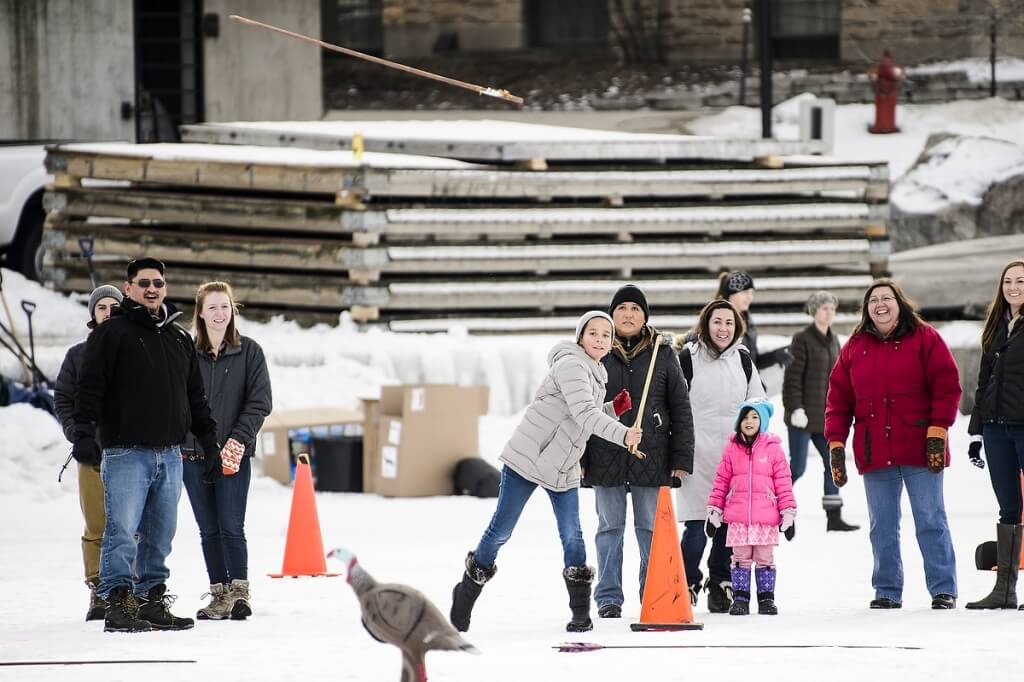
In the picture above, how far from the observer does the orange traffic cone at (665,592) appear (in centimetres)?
852

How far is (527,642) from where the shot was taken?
814 centimetres

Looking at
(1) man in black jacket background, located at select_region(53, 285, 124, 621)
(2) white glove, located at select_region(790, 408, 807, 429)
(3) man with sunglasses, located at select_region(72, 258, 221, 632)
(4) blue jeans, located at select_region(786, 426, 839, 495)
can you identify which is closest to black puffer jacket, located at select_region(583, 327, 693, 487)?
(3) man with sunglasses, located at select_region(72, 258, 221, 632)

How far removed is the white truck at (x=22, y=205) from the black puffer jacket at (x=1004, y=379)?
12649 millimetres

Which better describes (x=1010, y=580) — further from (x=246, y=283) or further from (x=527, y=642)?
(x=246, y=283)

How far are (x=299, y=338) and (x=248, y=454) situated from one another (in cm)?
829

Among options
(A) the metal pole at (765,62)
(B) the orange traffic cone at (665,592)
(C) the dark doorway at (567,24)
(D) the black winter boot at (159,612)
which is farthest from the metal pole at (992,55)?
(D) the black winter boot at (159,612)

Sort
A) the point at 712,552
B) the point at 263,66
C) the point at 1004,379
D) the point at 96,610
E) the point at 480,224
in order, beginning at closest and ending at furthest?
the point at 96,610
the point at 1004,379
the point at 712,552
the point at 480,224
the point at 263,66

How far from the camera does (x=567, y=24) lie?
3478 centimetres

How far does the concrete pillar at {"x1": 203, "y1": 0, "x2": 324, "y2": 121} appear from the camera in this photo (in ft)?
82.2

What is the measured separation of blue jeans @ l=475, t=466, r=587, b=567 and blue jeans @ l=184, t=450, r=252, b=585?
44.2 inches

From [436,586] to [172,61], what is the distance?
16441mm

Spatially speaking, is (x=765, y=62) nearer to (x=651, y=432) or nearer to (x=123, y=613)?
(x=651, y=432)

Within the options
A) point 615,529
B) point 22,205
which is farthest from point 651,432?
point 22,205

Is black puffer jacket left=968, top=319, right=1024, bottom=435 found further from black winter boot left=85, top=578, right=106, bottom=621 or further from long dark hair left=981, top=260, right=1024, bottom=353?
black winter boot left=85, top=578, right=106, bottom=621
